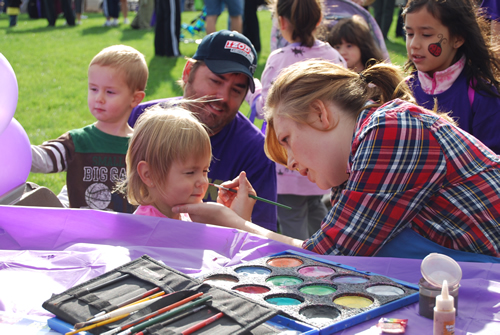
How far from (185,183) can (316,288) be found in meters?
0.79

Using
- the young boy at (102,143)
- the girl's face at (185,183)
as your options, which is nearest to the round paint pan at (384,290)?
the girl's face at (185,183)

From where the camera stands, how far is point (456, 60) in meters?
2.47

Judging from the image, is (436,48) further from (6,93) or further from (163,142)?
(6,93)

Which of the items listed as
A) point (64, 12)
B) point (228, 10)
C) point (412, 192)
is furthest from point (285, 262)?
point (64, 12)

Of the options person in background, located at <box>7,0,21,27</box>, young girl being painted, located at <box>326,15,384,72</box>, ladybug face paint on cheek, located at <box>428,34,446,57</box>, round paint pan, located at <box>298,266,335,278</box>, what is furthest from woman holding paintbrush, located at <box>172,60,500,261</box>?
person in background, located at <box>7,0,21,27</box>

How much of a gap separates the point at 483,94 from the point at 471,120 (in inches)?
4.8

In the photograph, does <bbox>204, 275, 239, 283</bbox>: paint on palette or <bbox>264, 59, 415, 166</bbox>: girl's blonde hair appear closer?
<bbox>204, 275, 239, 283</bbox>: paint on palette

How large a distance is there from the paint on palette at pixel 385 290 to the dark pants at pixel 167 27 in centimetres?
695

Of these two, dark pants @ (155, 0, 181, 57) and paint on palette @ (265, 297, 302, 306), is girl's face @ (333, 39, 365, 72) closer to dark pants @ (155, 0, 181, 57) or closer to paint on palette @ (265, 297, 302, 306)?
paint on palette @ (265, 297, 302, 306)

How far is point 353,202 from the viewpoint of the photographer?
4.31 ft

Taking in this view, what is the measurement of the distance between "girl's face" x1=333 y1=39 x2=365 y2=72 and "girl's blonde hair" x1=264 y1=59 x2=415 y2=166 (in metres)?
2.13

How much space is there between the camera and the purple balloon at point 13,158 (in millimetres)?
1864

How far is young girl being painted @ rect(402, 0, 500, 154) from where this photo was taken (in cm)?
233

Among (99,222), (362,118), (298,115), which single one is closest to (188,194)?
(99,222)
